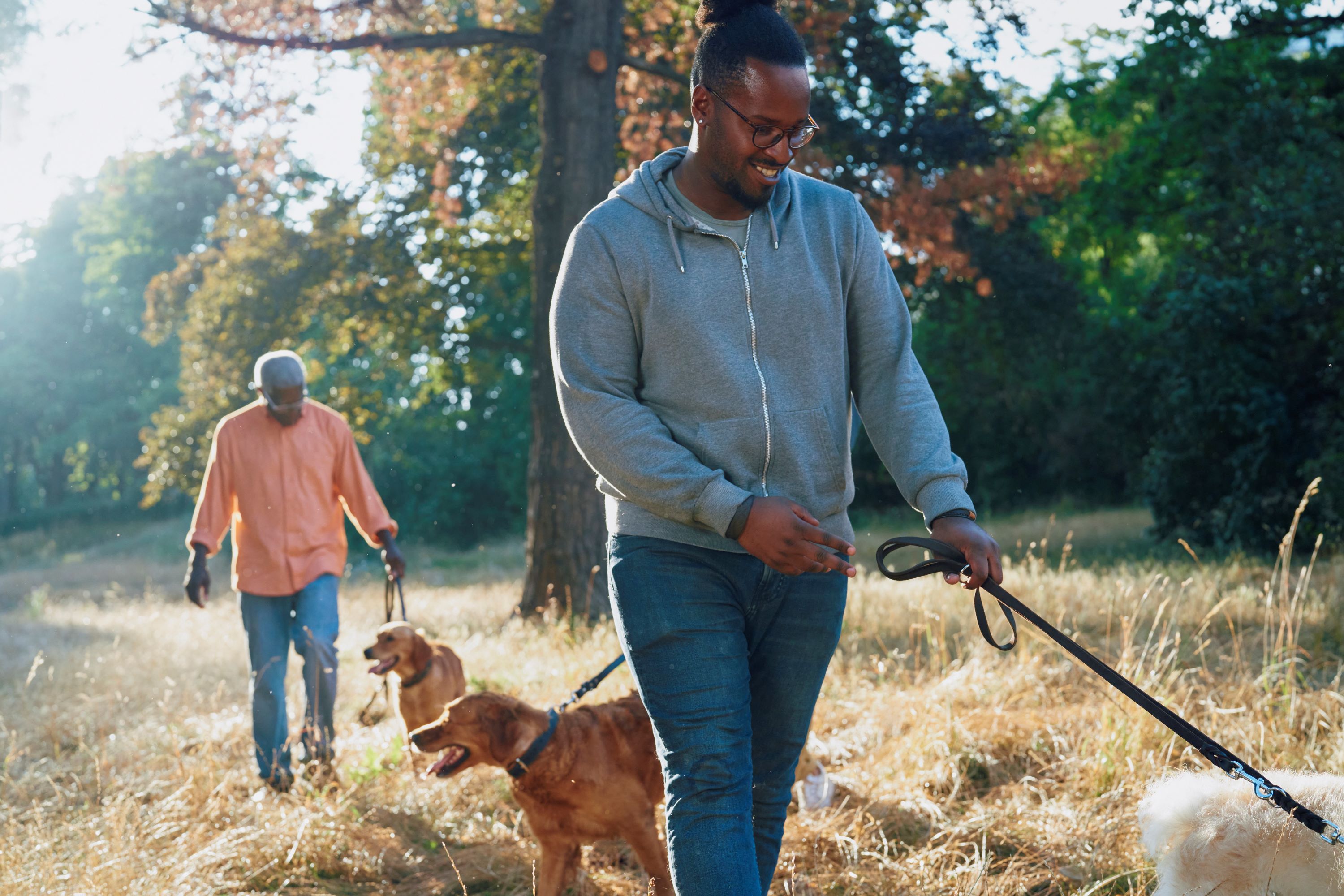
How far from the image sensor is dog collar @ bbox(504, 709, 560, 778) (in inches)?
152

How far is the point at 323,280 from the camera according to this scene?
17.2 metres

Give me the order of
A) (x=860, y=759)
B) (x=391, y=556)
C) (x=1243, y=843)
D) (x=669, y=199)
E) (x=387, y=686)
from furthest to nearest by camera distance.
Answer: (x=387, y=686)
(x=391, y=556)
(x=860, y=759)
(x=1243, y=843)
(x=669, y=199)

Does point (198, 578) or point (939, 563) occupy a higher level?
point (939, 563)

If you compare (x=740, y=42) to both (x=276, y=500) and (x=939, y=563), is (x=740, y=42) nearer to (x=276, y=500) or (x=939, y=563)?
(x=939, y=563)

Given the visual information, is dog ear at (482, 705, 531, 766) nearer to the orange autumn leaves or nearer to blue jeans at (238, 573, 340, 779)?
blue jeans at (238, 573, 340, 779)

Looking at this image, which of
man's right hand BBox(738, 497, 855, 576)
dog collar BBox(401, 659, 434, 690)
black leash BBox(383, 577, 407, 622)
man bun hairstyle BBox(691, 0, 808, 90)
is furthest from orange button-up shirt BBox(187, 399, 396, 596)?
man's right hand BBox(738, 497, 855, 576)

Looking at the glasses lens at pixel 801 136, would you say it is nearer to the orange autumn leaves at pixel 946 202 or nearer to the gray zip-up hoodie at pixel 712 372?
the gray zip-up hoodie at pixel 712 372

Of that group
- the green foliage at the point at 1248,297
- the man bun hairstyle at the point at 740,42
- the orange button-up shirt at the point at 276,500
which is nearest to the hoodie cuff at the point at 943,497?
the man bun hairstyle at the point at 740,42

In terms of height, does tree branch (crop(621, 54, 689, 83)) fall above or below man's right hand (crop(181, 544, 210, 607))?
above

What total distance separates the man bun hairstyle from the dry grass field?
8.21ft

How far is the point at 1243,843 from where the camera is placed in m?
2.92

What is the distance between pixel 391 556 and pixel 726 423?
415cm

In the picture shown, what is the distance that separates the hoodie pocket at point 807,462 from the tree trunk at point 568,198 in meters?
7.29

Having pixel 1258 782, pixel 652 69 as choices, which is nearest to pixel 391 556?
pixel 1258 782
